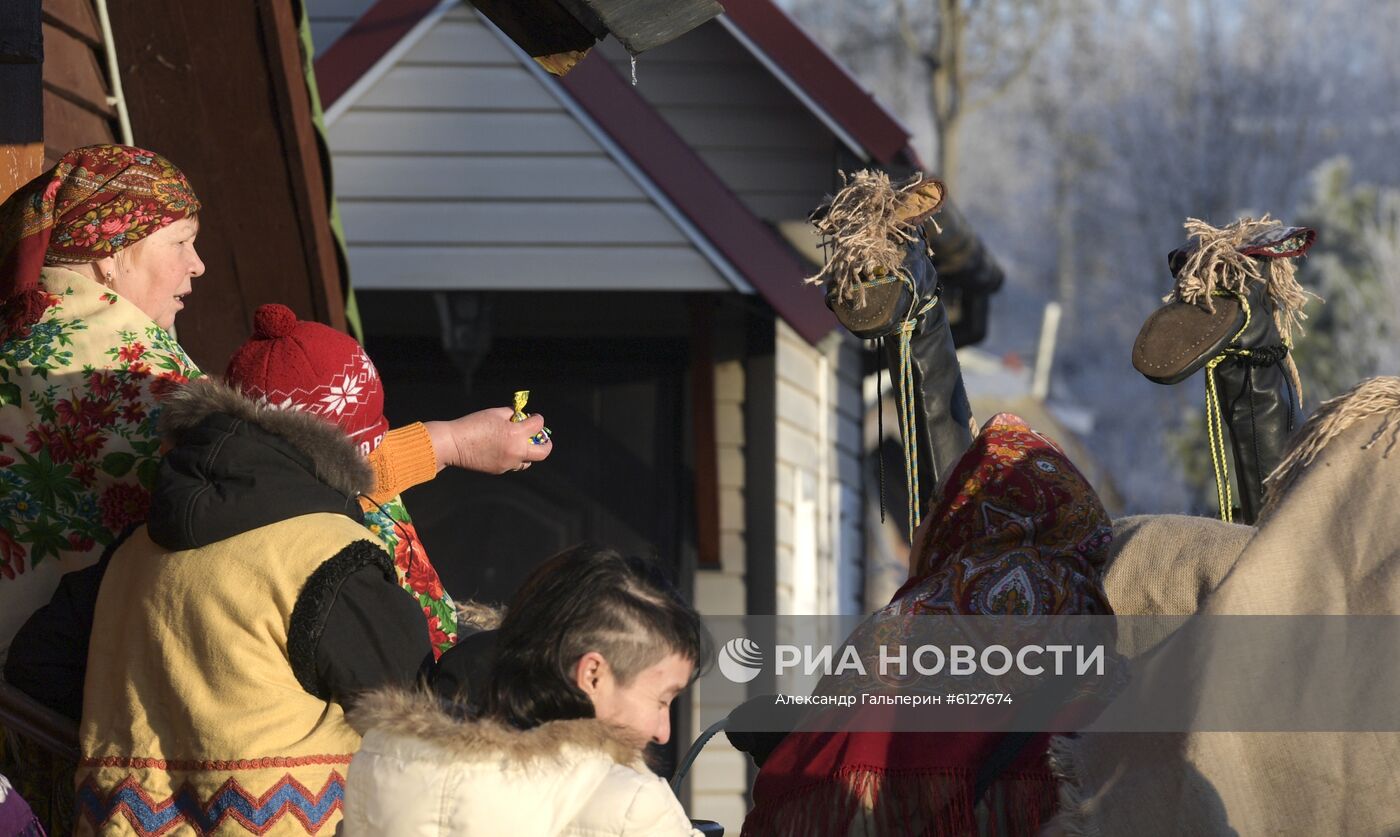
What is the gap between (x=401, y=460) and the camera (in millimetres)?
3154

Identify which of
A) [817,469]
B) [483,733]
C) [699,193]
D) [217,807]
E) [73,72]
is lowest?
[217,807]

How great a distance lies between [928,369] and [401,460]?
1141 millimetres

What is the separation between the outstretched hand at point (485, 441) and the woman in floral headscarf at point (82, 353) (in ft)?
1.58

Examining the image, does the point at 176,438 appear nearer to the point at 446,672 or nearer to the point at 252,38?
the point at 446,672

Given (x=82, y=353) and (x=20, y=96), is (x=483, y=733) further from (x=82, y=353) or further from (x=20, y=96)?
(x=20, y=96)

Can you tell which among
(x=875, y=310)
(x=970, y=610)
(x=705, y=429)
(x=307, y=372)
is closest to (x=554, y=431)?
(x=705, y=429)

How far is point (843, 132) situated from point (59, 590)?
16.2 ft

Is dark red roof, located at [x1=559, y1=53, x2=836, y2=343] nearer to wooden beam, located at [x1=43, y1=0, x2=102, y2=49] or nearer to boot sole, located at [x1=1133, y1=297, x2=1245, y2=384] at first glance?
wooden beam, located at [x1=43, y1=0, x2=102, y2=49]

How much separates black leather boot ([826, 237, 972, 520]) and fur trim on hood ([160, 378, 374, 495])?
44.3 inches

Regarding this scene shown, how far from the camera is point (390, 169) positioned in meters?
7.02

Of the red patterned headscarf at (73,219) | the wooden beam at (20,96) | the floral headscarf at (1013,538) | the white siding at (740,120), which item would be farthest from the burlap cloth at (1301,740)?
the white siding at (740,120)

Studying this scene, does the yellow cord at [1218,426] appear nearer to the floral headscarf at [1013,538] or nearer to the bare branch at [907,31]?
the floral headscarf at [1013,538]

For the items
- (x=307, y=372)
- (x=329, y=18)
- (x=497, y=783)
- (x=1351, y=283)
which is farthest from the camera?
(x=1351, y=283)

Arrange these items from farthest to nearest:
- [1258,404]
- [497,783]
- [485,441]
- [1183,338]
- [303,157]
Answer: [303,157] < [1258,404] < [1183,338] < [485,441] < [497,783]
